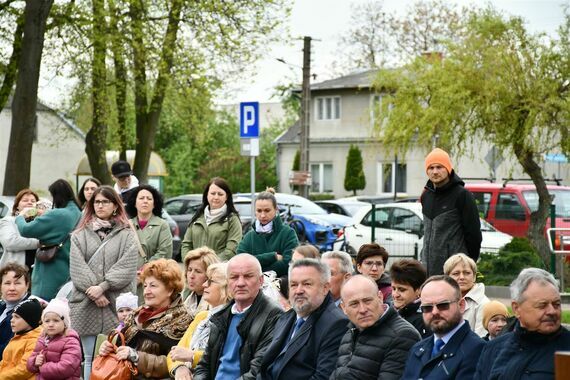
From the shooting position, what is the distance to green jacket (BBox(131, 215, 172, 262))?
12.1 meters

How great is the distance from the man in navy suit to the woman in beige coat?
3178mm

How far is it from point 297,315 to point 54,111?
2960 cm

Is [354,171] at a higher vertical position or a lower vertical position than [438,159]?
lower

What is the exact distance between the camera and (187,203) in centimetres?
3366

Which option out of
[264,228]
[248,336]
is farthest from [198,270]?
[264,228]

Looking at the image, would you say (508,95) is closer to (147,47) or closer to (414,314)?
(147,47)

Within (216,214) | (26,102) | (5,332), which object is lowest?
(5,332)

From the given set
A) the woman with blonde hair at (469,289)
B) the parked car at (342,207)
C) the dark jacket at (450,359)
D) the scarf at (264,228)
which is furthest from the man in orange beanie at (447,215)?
the parked car at (342,207)

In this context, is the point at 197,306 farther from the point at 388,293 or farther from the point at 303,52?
the point at 303,52

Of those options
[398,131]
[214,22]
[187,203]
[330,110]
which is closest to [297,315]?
[398,131]

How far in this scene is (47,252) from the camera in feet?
39.9

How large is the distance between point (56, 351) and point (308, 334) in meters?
2.79

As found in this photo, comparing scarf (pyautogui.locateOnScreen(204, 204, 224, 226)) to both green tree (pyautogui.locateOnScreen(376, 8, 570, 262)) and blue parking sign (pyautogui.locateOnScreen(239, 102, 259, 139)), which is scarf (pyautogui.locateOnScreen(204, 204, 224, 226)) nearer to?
blue parking sign (pyautogui.locateOnScreen(239, 102, 259, 139))

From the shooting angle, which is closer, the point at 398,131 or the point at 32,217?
the point at 32,217
